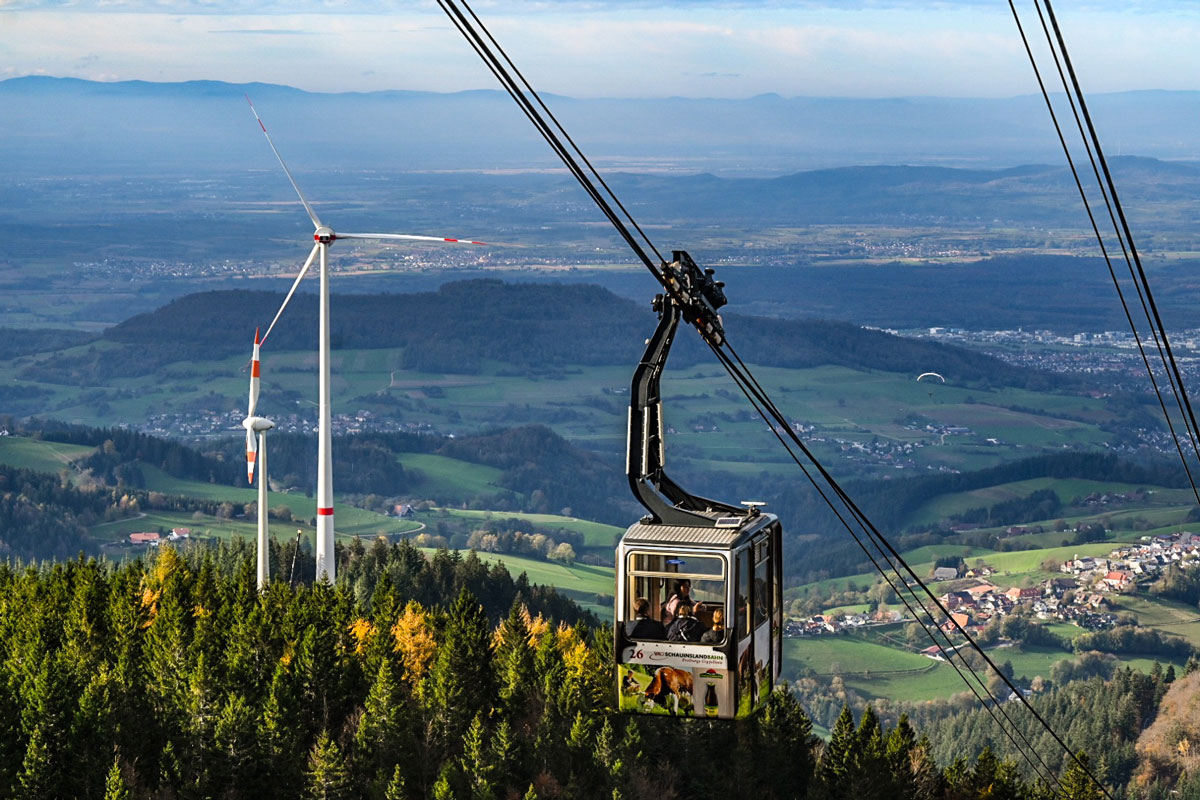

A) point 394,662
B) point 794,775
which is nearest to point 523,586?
point 794,775

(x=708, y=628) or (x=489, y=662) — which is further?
(x=489, y=662)

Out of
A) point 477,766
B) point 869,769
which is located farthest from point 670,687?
point 869,769

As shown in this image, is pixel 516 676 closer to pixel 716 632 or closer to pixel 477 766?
pixel 477 766

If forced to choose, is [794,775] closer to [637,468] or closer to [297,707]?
[297,707]

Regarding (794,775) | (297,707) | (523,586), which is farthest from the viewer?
(523,586)

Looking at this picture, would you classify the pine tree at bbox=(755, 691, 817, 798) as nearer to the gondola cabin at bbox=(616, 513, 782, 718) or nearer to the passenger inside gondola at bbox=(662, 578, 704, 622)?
the gondola cabin at bbox=(616, 513, 782, 718)

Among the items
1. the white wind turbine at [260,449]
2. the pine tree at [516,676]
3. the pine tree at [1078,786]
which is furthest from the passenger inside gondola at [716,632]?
the pine tree at [1078,786]

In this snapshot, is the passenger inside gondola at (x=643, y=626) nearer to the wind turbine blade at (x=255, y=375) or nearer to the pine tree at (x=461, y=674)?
the pine tree at (x=461, y=674)
